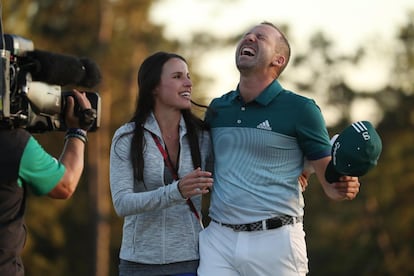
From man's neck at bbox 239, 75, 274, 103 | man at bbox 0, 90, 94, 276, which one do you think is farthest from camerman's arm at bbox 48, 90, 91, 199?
man's neck at bbox 239, 75, 274, 103

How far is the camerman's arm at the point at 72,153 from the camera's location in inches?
197

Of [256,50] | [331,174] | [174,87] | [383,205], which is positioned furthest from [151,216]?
[383,205]

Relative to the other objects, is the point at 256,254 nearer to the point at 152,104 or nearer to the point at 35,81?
the point at 152,104

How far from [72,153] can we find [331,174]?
148 centimetres

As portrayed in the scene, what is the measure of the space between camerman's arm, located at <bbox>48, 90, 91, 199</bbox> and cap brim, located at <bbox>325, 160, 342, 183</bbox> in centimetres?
136

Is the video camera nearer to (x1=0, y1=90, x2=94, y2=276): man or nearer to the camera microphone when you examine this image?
the camera microphone

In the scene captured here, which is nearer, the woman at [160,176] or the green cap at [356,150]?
the green cap at [356,150]

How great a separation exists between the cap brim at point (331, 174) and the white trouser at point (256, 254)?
0.34 m

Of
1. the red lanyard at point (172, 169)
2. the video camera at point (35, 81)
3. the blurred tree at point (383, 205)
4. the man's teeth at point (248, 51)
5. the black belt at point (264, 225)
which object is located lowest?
the blurred tree at point (383, 205)

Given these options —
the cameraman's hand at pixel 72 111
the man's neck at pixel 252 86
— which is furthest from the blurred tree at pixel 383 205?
the cameraman's hand at pixel 72 111

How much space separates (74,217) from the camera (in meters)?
31.7

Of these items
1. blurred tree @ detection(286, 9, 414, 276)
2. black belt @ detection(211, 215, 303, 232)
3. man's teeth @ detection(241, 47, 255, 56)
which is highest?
man's teeth @ detection(241, 47, 255, 56)

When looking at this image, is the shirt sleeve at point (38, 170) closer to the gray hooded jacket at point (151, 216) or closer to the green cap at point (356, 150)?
the gray hooded jacket at point (151, 216)

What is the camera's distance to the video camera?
4.76 metres
